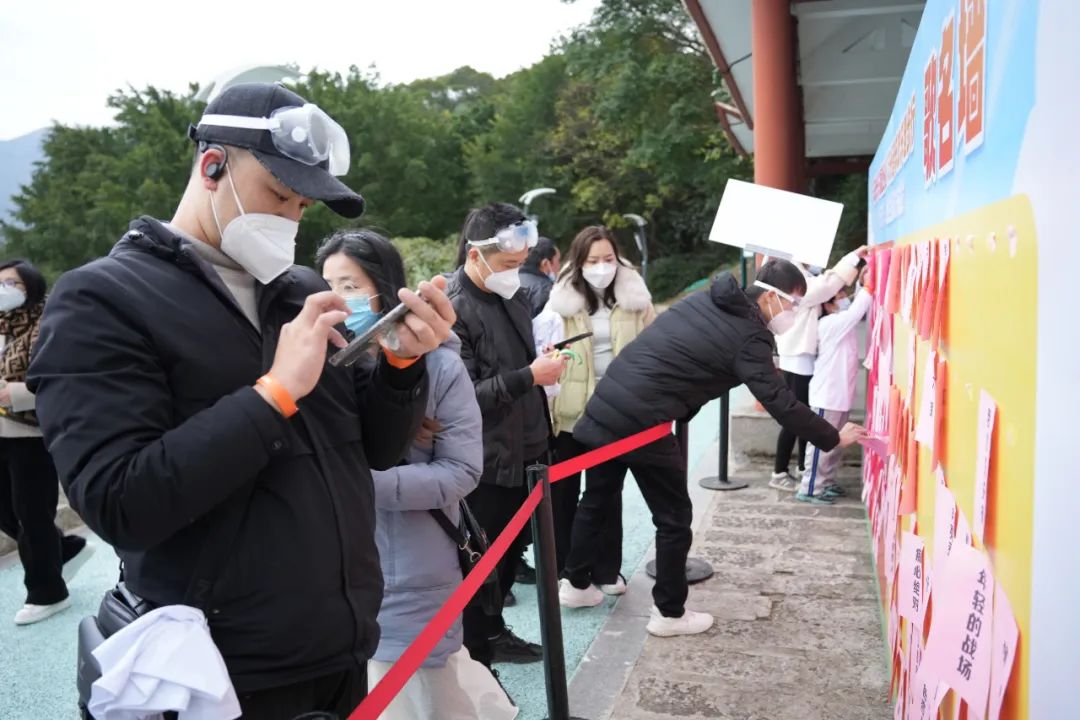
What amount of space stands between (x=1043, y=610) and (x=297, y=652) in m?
1.18

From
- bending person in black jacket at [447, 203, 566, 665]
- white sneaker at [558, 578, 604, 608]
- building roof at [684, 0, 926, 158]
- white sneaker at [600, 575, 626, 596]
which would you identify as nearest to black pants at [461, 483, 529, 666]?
bending person in black jacket at [447, 203, 566, 665]

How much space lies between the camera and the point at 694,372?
3.93 meters

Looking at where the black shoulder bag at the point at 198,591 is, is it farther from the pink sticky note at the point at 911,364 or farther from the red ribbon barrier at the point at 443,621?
the pink sticky note at the point at 911,364

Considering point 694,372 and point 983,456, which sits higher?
point 983,456

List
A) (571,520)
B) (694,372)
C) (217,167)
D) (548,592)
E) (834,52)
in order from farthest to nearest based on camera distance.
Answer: (834,52) < (571,520) < (694,372) < (548,592) < (217,167)

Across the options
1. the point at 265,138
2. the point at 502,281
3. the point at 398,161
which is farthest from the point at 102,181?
the point at 265,138

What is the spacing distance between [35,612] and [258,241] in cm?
377

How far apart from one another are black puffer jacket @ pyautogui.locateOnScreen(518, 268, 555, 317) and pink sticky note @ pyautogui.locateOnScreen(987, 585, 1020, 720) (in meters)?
4.25

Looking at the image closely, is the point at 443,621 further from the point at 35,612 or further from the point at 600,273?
the point at 35,612

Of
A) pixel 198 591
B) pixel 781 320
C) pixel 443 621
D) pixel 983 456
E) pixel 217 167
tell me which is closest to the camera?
pixel 983 456

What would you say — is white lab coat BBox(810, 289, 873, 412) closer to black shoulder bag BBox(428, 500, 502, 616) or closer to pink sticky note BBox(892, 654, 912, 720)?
pink sticky note BBox(892, 654, 912, 720)

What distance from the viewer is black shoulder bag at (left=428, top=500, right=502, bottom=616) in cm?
268

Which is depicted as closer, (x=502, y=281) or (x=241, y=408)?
(x=241, y=408)

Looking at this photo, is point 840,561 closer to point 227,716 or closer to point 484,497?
point 484,497
